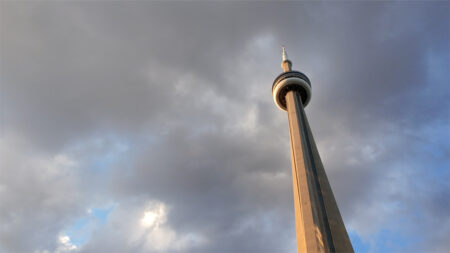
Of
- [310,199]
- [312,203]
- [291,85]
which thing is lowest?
[312,203]

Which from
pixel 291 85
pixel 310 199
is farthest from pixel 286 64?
pixel 310 199

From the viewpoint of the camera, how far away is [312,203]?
43.5 meters

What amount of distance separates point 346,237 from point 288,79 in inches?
1377

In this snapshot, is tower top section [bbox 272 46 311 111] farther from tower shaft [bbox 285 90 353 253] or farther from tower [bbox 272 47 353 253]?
tower shaft [bbox 285 90 353 253]

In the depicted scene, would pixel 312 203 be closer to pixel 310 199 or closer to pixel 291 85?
pixel 310 199

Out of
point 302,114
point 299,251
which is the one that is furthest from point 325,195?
point 302,114

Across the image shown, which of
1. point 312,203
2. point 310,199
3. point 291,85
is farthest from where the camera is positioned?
point 291,85

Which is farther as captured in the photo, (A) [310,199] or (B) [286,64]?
(B) [286,64]

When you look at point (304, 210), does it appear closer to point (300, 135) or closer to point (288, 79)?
point (300, 135)

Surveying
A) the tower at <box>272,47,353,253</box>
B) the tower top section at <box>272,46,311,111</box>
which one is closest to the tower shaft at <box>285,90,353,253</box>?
the tower at <box>272,47,353,253</box>

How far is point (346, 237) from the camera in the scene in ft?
137

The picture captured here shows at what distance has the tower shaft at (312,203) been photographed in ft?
131

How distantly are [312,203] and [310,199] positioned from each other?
2.19ft

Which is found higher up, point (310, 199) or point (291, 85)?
point (291, 85)
